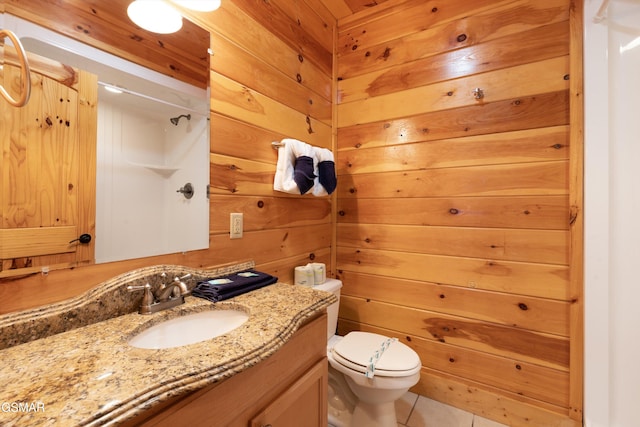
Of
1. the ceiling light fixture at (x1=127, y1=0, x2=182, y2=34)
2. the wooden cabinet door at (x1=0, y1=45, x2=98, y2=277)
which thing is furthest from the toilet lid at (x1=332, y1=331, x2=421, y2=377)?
the ceiling light fixture at (x1=127, y1=0, x2=182, y2=34)

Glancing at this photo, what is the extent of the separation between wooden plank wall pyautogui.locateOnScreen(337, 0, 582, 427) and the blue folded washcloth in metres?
0.91

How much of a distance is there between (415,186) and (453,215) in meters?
0.28

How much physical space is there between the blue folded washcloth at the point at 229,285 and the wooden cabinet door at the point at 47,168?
368mm

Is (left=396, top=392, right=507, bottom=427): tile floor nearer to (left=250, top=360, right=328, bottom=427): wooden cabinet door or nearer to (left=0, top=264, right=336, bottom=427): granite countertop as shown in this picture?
(left=250, top=360, right=328, bottom=427): wooden cabinet door

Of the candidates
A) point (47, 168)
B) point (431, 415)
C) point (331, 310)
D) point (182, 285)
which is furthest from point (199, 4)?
point (431, 415)

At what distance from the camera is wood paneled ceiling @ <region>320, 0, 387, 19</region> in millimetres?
1798

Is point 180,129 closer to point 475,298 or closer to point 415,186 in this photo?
point 415,186

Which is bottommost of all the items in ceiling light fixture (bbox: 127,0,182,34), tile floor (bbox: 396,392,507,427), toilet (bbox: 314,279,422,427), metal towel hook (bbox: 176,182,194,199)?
tile floor (bbox: 396,392,507,427)

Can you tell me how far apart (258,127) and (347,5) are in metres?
1.16

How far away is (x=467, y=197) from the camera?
154cm

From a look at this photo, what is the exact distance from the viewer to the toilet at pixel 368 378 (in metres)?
1.21

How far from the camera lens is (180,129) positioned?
109 centimetres

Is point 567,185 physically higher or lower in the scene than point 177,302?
higher

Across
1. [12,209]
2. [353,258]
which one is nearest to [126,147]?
[12,209]
